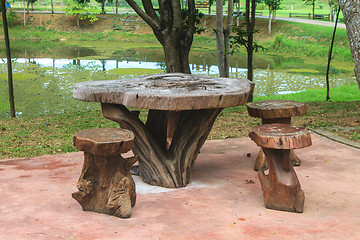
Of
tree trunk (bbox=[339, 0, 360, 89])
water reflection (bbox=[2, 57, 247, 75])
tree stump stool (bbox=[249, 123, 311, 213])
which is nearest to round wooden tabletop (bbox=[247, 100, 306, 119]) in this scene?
tree stump stool (bbox=[249, 123, 311, 213])

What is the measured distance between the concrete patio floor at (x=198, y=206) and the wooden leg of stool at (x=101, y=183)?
0.10m

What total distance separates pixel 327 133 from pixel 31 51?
21893 millimetres

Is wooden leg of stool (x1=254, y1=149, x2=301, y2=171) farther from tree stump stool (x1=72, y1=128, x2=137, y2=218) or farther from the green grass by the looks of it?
the green grass

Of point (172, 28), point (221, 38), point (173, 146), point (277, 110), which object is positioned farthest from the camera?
point (221, 38)

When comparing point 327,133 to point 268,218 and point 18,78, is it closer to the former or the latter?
point 268,218

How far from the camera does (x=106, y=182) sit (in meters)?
3.91

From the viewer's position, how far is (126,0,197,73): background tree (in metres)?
9.46

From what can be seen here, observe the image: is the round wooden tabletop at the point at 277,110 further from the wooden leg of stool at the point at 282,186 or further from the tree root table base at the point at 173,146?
the wooden leg of stool at the point at 282,186

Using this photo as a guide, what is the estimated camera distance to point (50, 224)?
3.52 metres

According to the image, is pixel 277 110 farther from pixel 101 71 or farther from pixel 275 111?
pixel 101 71

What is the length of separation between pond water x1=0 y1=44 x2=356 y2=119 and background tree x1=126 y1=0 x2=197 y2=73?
2.93 metres

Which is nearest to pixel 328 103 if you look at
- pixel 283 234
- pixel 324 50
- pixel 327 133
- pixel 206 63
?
pixel 327 133

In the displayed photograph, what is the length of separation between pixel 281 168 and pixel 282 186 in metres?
0.16

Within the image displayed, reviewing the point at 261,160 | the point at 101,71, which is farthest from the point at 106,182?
the point at 101,71
